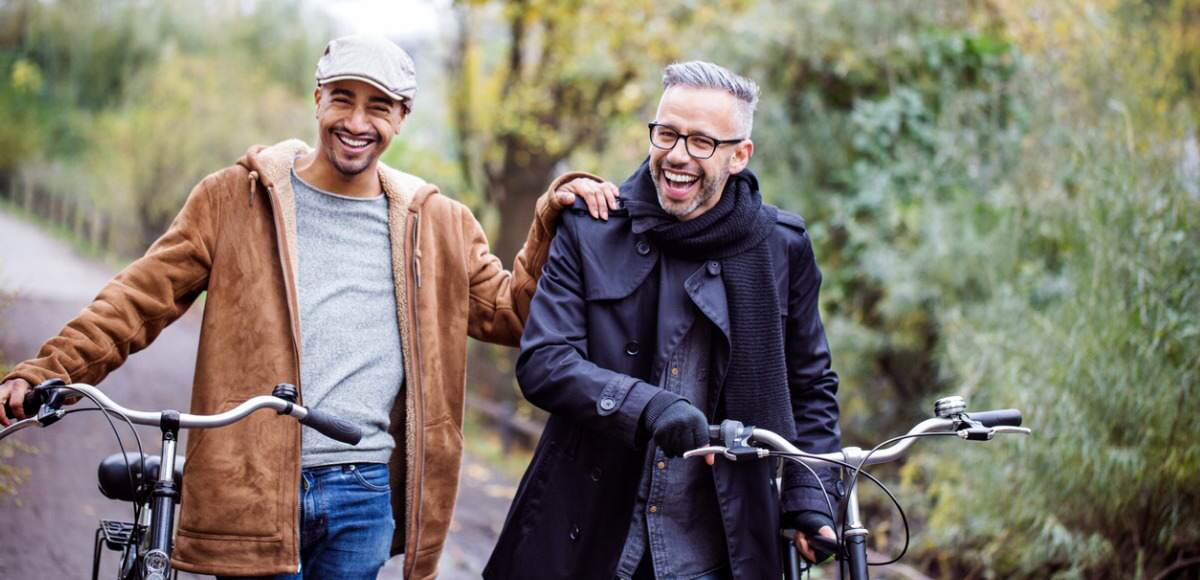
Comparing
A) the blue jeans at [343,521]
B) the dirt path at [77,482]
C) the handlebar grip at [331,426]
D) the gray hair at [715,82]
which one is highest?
the gray hair at [715,82]

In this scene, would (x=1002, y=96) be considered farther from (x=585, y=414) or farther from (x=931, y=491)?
(x=585, y=414)

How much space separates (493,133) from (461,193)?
1.04 m

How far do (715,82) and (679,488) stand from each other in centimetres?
112

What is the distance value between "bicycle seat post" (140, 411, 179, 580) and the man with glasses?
89 cm

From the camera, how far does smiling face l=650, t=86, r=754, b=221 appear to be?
3.19 metres

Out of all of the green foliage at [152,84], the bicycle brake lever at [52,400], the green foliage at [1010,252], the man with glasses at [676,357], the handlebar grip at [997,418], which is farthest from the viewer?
the green foliage at [152,84]

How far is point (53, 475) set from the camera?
27.0ft

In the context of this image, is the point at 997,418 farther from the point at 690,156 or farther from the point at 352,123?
the point at 352,123

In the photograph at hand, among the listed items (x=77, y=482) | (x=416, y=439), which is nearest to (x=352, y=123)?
Result: (x=416, y=439)

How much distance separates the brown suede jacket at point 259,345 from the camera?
3.25 meters

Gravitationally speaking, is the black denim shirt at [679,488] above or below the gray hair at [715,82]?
below

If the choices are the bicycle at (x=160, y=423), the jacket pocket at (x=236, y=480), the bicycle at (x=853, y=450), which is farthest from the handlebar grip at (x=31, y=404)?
the bicycle at (x=853, y=450)

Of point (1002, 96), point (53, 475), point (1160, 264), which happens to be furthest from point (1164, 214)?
point (53, 475)

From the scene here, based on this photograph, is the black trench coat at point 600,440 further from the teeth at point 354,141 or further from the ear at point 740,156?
the teeth at point 354,141
